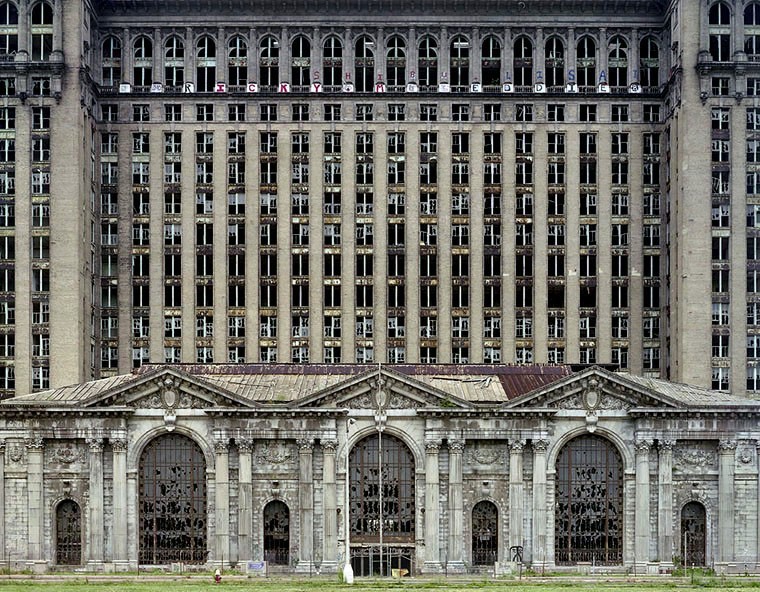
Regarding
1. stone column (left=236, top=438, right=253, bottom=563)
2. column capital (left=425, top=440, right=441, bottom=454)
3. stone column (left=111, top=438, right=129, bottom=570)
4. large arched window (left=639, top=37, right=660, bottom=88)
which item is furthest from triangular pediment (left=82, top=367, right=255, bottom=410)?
large arched window (left=639, top=37, right=660, bottom=88)

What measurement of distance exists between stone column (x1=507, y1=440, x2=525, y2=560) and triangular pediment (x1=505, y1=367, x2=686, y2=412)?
411 cm

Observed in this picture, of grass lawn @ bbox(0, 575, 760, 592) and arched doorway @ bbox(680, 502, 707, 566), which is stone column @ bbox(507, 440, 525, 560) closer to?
grass lawn @ bbox(0, 575, 760, 592)

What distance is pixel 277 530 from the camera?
128 m

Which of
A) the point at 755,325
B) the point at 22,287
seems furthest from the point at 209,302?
the point at 755,325

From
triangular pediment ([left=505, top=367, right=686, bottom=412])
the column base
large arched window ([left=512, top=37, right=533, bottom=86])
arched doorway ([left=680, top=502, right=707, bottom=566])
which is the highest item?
large arched window ([left=512, top=37, right=533, bottom=86])

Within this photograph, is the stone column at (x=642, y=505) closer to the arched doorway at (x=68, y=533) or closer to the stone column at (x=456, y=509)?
the stone column at (x=456, y=509)

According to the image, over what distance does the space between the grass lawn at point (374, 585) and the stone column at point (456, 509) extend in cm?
548

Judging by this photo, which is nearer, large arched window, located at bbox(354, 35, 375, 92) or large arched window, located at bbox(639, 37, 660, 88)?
large arched window, located at bbox(354, 35, 375, 92)

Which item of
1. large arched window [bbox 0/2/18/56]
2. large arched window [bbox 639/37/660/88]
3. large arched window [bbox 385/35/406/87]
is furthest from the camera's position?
large arched window [bbox 639/37/660/88]

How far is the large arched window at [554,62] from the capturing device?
522 ft

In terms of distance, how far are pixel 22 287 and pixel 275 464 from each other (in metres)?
39.7

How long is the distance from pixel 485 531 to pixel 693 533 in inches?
773

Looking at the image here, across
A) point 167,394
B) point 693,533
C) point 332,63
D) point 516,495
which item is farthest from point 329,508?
point 332,63

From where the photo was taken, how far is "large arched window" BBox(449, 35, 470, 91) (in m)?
159
